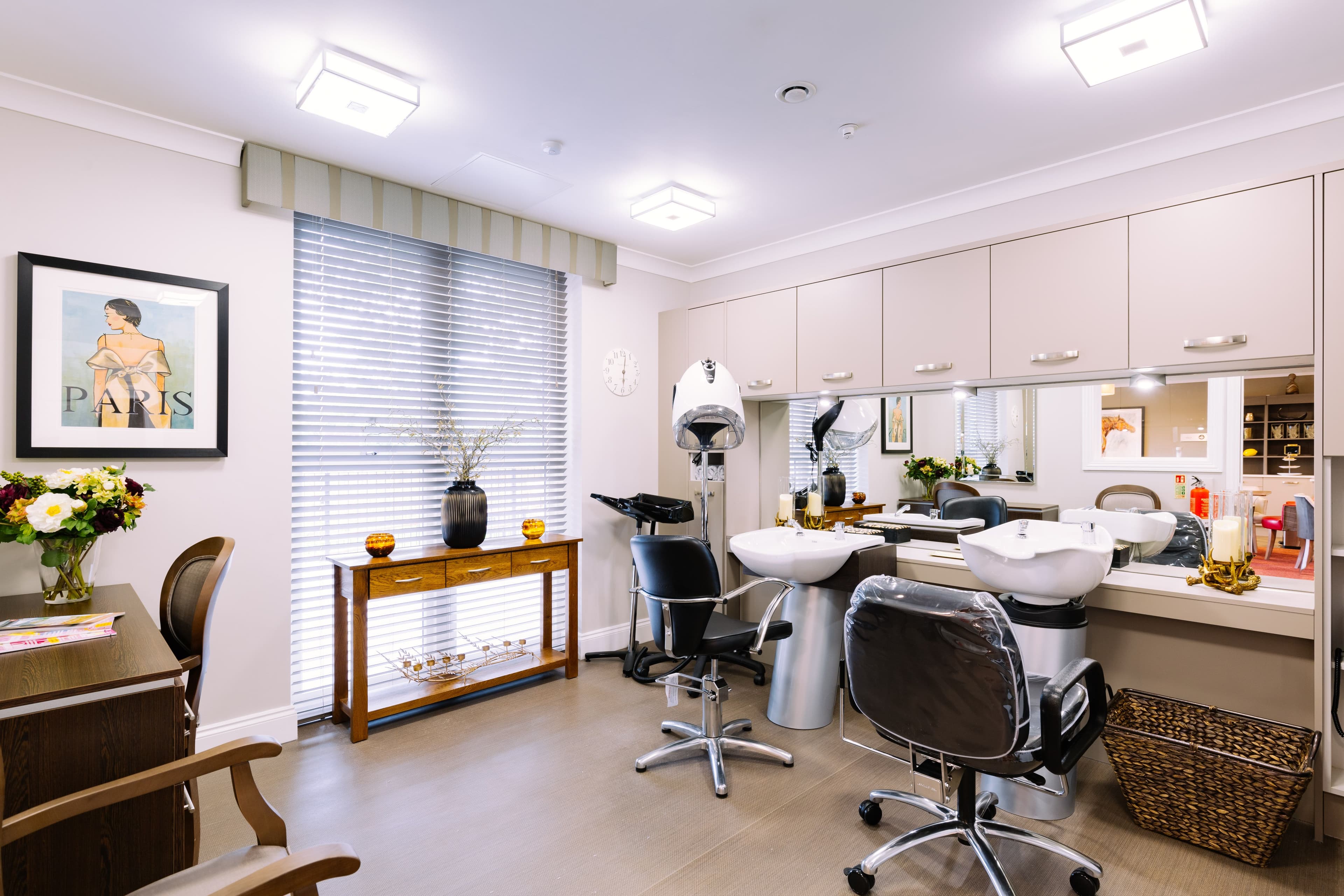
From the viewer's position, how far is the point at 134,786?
1232 millimetres

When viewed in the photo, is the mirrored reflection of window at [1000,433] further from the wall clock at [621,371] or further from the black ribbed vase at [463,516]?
the black ribbed vase at [463,516]

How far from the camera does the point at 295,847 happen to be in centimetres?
213

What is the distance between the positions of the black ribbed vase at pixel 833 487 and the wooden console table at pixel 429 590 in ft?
4.86

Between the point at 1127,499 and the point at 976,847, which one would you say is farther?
the point at 1127,499

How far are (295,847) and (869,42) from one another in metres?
3.15

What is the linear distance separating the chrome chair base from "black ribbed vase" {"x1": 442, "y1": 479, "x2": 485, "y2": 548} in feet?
7.08

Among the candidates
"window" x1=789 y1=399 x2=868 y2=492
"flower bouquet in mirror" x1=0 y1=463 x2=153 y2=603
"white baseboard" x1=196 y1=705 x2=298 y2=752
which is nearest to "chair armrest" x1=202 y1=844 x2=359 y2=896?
"flower bouquet in mirror" x1=0 y1=463 x2=153 y2=603

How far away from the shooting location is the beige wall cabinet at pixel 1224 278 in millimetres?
Answer: 2199

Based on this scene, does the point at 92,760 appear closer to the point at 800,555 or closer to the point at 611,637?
the point at 800,555

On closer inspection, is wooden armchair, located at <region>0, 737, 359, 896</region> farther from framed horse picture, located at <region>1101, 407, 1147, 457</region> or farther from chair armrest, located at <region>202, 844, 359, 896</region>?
framed horse picture, located at <region>1101, 407, 1147, 457</region>

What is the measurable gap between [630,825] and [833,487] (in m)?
2.25

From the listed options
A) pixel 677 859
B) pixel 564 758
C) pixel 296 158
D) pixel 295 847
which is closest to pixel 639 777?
pixel 564 758

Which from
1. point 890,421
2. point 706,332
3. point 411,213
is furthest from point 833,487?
point 411,213

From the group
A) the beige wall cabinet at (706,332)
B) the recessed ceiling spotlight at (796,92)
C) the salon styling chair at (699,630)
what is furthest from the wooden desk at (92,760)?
the beige wall cabinet at (706,332)
